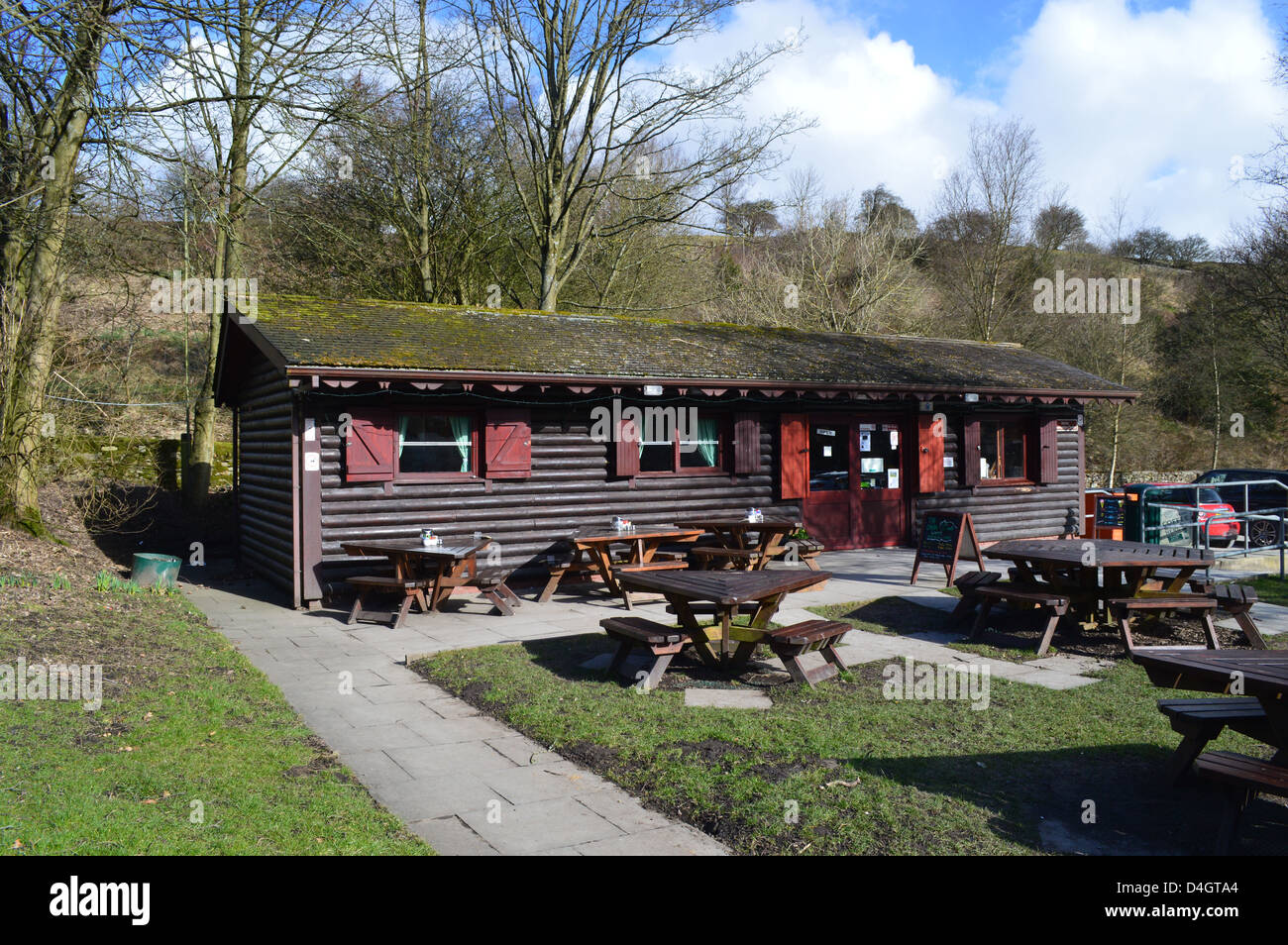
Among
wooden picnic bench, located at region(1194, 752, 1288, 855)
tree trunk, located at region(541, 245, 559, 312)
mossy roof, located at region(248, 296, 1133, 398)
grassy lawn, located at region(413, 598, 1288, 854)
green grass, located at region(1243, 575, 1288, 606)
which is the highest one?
tree trunk, located at region(541, 245, 559, 312)

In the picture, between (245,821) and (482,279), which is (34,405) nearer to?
(245,821)

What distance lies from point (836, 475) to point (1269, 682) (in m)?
11.3

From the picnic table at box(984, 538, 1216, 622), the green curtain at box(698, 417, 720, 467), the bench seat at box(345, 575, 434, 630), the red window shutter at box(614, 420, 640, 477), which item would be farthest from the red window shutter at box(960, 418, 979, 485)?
the bench seat at box(345, 575, 434, 630)

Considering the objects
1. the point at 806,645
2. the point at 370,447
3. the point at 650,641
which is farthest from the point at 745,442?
the point at 650,641

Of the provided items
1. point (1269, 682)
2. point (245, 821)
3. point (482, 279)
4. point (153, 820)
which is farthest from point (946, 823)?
point (482, 279)

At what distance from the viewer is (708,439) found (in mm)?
14000

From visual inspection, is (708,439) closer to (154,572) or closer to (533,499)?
(533,499)

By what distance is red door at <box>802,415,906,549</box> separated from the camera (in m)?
15.1

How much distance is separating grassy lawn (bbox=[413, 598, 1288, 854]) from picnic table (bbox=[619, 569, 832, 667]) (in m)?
0.27

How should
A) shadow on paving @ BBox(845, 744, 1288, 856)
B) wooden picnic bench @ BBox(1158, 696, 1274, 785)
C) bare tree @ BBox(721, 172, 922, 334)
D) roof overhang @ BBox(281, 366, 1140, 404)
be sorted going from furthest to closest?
bare tree @ BBox(721, 172, 922, 334), roof overhang @ BBox(281, 366, 1140, 404), wooden picnic bench @ BBox(1158, 696, 1274, 785), shadow on paving @ BBox(845, 744, 1288, 856)

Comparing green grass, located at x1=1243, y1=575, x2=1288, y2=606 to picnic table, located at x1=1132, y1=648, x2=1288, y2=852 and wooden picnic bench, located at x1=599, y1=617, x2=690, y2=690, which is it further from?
wooden picnic bench, located at x1=599, y1=617, x2=690, y2=690

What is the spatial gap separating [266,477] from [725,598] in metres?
8.62

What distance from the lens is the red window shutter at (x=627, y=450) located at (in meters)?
12.9

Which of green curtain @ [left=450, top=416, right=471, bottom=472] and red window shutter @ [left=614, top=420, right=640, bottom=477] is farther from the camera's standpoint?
red window shutter @ [left=614, top=420, right=640, bottom=477]
